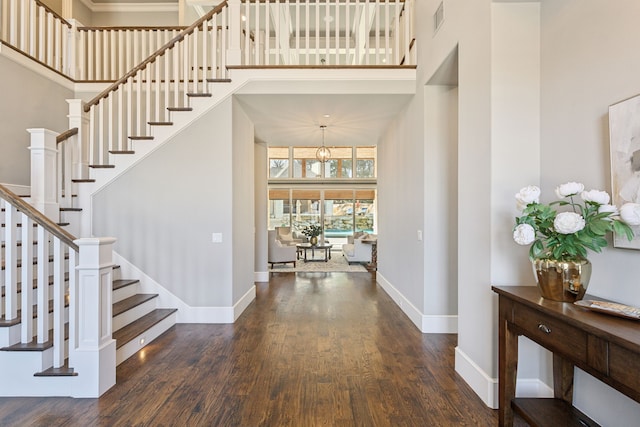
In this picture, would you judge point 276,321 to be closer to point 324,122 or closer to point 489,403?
point 489,403

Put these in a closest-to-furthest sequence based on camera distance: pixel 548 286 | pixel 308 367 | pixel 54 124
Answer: pixel 548 286 < pixel 308 367 < pixel 54 124

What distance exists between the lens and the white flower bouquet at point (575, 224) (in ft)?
4.60

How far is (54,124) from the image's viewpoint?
4.70 meters

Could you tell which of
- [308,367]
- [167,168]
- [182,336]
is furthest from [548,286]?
[167,168]

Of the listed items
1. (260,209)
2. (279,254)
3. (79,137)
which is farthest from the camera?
(279,254)

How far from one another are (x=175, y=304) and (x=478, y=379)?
3.32 m

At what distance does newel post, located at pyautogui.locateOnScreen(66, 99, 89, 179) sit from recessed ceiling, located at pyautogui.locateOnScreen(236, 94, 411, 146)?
1864mm

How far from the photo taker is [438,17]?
123 inches

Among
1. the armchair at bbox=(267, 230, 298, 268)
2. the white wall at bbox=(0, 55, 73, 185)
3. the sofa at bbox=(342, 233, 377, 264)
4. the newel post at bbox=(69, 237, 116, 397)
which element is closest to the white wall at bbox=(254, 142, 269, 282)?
the armchair at bbox=(267, 230, 298, 268)

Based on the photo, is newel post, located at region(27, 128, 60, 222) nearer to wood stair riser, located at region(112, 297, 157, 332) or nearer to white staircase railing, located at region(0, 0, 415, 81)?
wood stair riser, located at region(112, 297, 157, 332)

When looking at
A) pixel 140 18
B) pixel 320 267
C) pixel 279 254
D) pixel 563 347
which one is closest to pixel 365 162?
pixel 320 267

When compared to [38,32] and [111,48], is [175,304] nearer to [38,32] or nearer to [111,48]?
[111,48]

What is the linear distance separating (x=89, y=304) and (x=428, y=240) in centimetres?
314

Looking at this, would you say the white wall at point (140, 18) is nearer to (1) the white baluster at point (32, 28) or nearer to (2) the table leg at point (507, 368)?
(1) the white baluster at point (32, 28)
